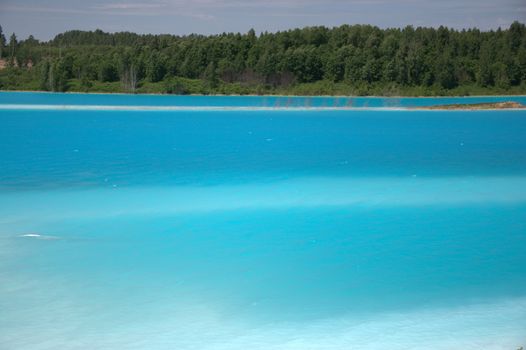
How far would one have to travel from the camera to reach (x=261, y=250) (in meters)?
8.36

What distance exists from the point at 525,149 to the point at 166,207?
39.4 ft

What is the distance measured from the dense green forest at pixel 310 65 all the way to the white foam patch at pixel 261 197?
50.5 m

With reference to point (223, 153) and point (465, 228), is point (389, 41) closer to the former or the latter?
point (223, 153)

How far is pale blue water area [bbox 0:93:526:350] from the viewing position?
5812 millimetres

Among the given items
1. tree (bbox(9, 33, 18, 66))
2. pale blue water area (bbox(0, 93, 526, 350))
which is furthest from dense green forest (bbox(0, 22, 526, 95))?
pale blue water area (bbox(0, 93, 526, 350))

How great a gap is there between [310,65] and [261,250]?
Answer: 6413cm

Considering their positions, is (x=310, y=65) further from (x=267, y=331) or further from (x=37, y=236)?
(x=267, y=331)

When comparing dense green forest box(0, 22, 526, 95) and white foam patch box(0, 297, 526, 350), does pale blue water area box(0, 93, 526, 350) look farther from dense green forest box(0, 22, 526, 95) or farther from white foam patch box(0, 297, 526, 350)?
dense green forest box(0, 22, 526, 95)

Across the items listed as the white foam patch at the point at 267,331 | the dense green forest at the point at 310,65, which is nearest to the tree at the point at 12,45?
the dense green forest at the point at 310,65

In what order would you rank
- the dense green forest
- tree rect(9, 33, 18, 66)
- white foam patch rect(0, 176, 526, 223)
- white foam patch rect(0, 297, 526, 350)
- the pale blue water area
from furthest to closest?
tree rect(9, 33, 18, 66), the dense green forest, white foam patch rect(0, 176, 526, 223), the pale blue water area, white foam patch rect(0, 297, 526, 350)

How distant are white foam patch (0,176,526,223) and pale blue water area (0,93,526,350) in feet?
0.14

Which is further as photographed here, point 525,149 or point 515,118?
point 515,118

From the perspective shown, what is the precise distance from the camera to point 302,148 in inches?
777

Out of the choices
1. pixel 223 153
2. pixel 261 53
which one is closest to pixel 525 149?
pixel 223 153
